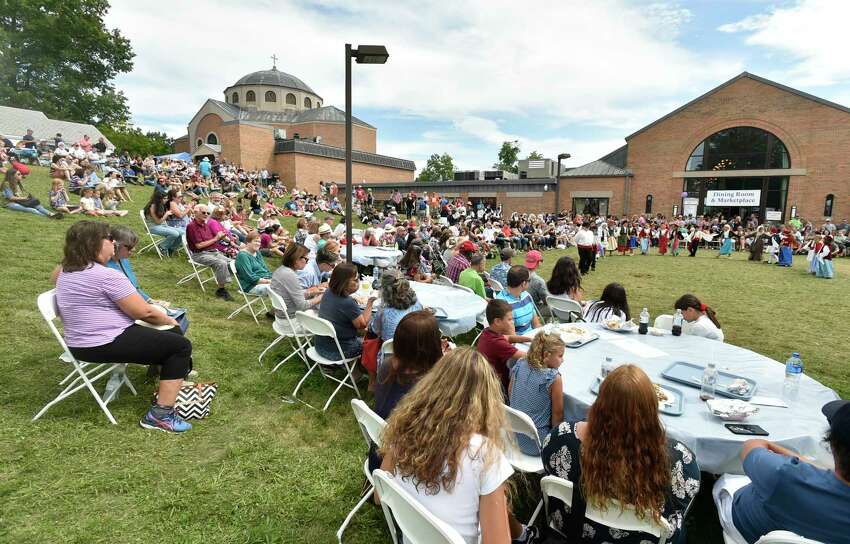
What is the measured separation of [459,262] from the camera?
701cm

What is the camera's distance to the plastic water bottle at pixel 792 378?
2766mm

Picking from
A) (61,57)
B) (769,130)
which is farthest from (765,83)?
(61,57)

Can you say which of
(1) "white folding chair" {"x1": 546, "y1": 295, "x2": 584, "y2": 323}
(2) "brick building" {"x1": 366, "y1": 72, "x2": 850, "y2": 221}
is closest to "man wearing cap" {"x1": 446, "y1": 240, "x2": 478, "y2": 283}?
(1) "white folding chair" {"x1": 546, "y1": 295, "x2": 584, "y2": 323}

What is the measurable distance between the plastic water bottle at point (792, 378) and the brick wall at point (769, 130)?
2962cm

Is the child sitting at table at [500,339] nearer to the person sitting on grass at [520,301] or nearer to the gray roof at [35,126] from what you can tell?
the person sitting on grass at [520,301]

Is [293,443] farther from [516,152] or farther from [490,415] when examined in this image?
[516,152]

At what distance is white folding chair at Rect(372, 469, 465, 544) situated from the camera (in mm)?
1402

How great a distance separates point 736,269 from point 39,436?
1703cm

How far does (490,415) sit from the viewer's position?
5.75 ft

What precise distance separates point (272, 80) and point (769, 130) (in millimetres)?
47774

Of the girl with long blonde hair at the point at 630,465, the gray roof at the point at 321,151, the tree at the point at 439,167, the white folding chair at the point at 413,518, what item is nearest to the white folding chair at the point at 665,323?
the girl with long blonde hair at the point at 630,465

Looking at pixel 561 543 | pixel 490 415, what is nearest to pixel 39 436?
pixel 490 415

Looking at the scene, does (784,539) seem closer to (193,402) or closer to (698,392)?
(698,392)

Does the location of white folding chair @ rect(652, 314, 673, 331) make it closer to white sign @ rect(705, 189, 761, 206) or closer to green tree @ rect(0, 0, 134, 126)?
white sign @ rect(705, 189, 761, 206)
